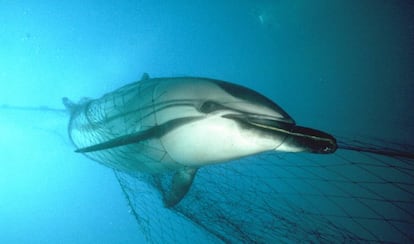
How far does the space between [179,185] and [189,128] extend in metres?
1.80

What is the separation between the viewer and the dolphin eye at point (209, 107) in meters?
4.13

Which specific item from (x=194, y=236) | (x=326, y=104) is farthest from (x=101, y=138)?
(x=194, y=236)

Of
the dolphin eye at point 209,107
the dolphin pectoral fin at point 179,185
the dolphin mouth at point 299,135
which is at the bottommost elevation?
the dolphin pectoral fin at point 179,185

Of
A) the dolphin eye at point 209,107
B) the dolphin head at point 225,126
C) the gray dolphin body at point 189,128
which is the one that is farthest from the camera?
the dolphin eye at point 209,107

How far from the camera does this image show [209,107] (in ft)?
13.6

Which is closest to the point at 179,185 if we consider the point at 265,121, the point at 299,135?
the point at 265,121

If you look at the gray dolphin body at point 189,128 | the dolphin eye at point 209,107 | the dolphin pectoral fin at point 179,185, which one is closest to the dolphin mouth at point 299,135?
the gray dolphin body at point 189,128

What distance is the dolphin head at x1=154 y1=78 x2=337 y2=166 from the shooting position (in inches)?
137

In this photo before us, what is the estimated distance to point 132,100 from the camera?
5512 mm

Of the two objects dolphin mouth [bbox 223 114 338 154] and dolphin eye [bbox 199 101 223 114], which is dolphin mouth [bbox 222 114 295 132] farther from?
dolphin eye [bbox 199 101 223 114]

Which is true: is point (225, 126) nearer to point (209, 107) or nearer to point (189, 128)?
point (209, 107)

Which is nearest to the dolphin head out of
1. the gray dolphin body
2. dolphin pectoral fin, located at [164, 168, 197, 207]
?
the gray dolphin body

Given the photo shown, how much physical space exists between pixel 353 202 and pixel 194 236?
14.5 m

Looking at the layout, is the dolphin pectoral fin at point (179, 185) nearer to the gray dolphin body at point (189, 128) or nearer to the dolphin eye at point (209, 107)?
the gray dolphin body at point (189, 128)
